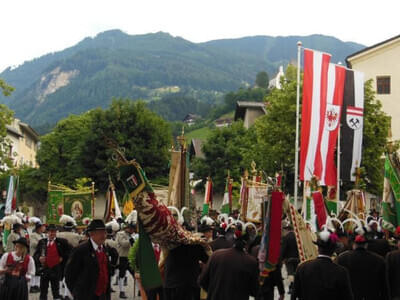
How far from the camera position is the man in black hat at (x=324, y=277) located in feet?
26.4

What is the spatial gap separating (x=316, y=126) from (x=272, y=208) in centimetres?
1492

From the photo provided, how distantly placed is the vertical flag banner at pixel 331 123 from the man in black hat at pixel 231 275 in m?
15.0

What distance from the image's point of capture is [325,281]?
8062mm

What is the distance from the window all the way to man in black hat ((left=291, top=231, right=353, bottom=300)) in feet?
149

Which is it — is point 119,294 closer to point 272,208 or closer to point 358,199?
point 358,199

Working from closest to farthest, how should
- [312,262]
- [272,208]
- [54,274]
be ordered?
[312,262]
[272,208]
[54,274]

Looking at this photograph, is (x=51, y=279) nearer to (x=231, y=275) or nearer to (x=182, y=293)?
(x=182, y=293)

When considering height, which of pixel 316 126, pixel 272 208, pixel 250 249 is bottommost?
pixel 250 249

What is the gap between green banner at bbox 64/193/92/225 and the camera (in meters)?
22.7

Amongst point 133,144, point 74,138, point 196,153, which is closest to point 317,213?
point 133,144

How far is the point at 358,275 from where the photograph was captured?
9.24m

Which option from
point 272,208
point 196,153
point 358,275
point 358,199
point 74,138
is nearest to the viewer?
point 358,275

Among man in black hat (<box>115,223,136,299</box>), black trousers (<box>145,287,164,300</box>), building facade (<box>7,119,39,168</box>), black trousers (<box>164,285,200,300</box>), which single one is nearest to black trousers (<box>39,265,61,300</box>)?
man in black hat (<box>115,223,136,299</box>)

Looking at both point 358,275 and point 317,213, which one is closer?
point 358,275
